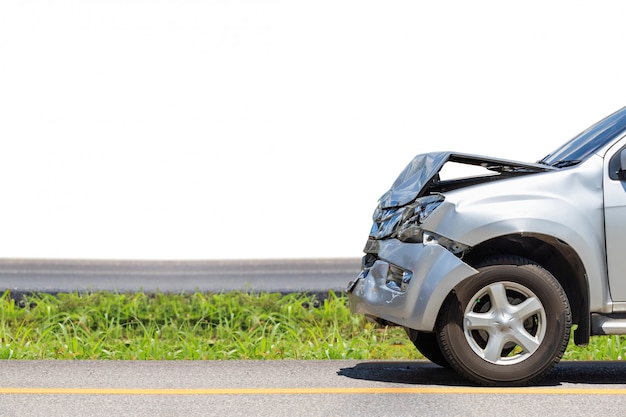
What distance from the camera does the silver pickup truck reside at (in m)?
6.12

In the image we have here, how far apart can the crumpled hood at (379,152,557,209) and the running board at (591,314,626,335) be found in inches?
39.5

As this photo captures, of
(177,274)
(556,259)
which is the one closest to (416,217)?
(556,259)

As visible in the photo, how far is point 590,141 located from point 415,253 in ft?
5.20

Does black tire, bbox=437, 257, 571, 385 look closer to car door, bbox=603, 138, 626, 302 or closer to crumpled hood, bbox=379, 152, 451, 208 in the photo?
car door, bbox=603, 138, 626, 302

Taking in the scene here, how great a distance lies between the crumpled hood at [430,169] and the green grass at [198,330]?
1727 mm

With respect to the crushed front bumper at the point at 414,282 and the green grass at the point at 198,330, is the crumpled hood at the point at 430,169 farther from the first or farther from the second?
the green grass at the point at 198,330

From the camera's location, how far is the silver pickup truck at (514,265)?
612cm

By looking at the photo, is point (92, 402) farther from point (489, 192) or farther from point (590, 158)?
point (590, 158)

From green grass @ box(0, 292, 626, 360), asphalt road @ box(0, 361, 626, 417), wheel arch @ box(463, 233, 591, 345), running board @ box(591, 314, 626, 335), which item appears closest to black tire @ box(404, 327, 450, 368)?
asphalt road @ box(0, 361, 626, 417)

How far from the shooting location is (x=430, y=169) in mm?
6457

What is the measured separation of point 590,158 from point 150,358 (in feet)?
13.2

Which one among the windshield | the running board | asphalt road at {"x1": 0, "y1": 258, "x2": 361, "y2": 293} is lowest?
the running board

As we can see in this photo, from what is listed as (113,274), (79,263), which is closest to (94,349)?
(113,274)

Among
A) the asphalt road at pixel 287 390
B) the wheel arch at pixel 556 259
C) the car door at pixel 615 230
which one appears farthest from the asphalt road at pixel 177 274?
the car door at pixel 615 230
